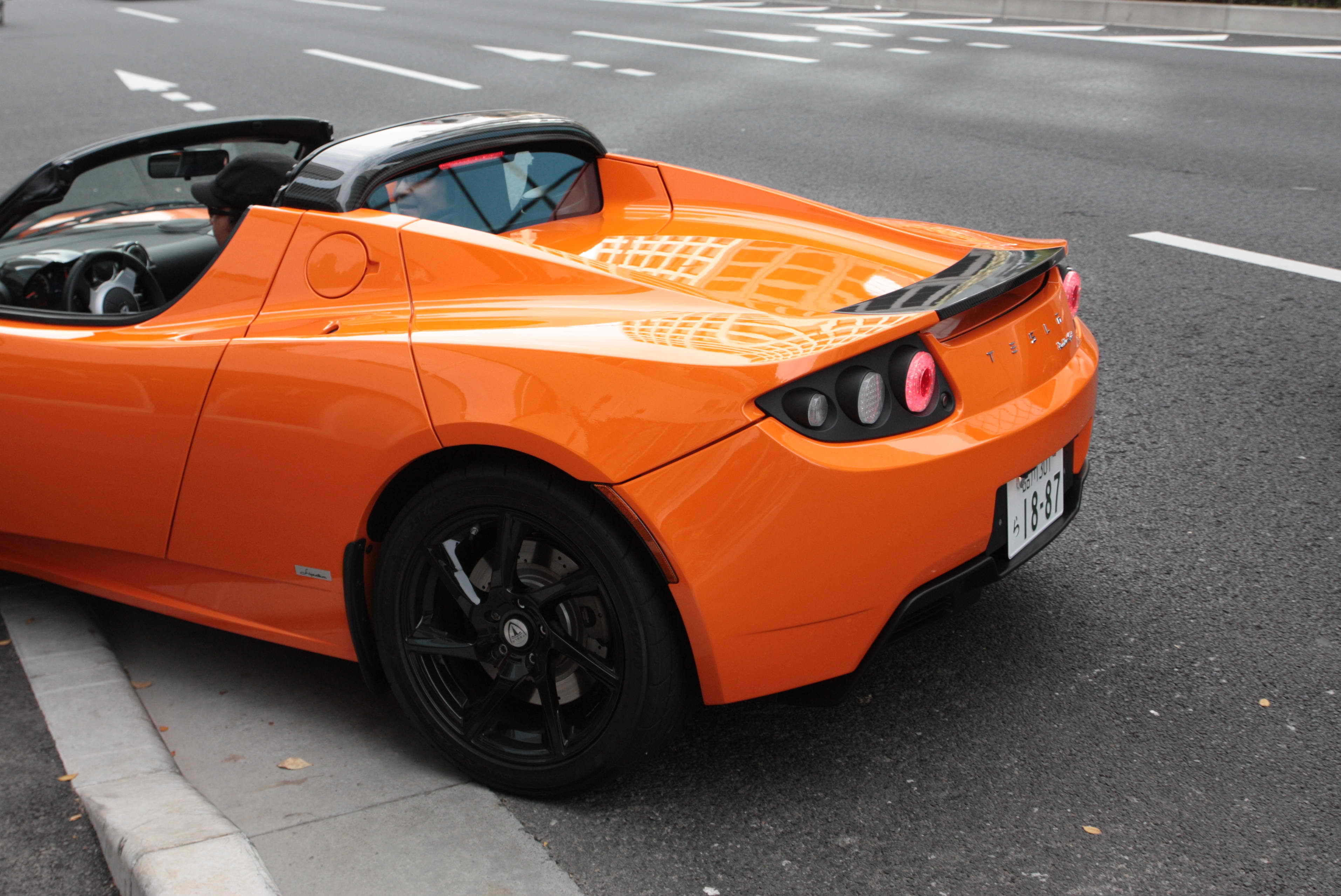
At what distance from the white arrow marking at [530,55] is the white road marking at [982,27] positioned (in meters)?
4.56

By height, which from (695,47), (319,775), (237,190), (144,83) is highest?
(237,190)

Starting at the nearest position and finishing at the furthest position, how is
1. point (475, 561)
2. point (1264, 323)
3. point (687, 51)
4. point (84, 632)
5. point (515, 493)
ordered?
point (515, 493) < point (475, 561) < point (84, 632) < point (1264, 323) < point (687, 51)

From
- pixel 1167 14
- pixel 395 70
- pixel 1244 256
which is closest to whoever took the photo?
pixel 1244 256

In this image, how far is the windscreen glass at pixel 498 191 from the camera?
2.87 meters

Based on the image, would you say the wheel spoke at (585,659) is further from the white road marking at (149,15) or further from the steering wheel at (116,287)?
the white road marking at (149,15)

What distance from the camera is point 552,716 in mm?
2568

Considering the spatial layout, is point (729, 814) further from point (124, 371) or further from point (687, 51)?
point (687, 51)

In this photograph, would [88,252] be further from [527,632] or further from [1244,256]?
[1244,256]

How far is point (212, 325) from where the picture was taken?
285 cm

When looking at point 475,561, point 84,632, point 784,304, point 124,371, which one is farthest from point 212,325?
point 784,304

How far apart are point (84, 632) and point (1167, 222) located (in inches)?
231

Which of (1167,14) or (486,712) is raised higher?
(1167,14)

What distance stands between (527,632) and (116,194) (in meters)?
2.30

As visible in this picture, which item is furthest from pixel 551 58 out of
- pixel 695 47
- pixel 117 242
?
pixel 117 242
